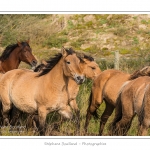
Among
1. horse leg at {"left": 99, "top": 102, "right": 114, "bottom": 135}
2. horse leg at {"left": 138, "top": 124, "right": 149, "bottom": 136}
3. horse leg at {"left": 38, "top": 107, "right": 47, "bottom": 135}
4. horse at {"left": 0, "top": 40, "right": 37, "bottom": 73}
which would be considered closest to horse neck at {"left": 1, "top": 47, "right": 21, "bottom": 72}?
horse at {"left": 0, "top": 40, "right": 37, "bottom": 73}

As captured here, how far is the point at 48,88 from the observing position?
7512 mm

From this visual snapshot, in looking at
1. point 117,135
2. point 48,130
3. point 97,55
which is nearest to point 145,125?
point 117,135

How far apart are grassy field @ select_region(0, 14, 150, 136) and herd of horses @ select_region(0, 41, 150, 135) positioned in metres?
6.86

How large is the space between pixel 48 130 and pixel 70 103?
880 millimetres

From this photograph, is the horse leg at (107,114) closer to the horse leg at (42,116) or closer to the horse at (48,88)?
the horse at (48,88)

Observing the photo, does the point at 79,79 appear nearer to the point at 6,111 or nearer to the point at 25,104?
the point at 25,104

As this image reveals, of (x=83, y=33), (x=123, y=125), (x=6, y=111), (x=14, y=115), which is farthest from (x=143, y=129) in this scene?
(x=83, y=33)

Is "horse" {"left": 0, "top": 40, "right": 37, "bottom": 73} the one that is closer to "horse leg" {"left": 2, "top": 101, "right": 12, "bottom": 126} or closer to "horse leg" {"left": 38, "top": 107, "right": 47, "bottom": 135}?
"horse leg" {"left": 2, "top": 101, "right": 12, "bottom": 126}

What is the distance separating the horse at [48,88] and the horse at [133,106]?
35.5 inches

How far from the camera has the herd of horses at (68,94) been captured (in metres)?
6.91

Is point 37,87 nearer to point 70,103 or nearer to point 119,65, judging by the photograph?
point 70,103

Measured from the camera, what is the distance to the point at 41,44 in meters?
19.3

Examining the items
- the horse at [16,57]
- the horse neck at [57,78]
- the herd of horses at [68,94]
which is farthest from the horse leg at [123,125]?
the horse at [16,57]

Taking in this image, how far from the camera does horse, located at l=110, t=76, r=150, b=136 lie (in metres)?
6.41
